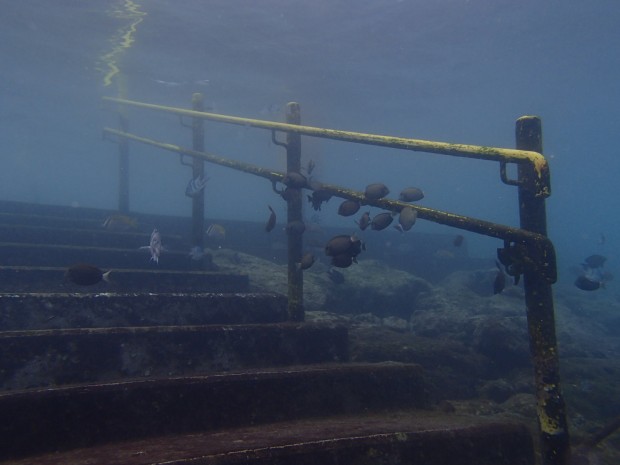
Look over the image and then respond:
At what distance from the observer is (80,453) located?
2711mm

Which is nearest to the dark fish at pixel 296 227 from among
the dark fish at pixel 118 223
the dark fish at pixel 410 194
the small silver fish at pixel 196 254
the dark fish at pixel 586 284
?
the dark fish at pixel 410 194

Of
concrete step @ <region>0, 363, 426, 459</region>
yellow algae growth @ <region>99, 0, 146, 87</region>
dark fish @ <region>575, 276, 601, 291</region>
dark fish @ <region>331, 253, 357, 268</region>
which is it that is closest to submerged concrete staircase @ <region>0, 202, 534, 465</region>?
concrete step @ <region>0, 363, 426, 459</region>

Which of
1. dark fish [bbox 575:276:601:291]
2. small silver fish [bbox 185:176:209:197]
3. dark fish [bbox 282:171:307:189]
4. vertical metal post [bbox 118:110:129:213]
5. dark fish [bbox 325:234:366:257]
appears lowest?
dark fish [bbox 575:276:601:291]

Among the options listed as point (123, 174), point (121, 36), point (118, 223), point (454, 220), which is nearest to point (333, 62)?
point (121, 36)

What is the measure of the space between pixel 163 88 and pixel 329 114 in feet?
52.1

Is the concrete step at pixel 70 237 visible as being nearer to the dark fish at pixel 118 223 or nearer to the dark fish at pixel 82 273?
the dark fish at pixel 118 223

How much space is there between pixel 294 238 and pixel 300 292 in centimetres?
71

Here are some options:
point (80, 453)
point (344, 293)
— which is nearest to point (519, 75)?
point (344, 293)

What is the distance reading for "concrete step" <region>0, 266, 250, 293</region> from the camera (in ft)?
18.7

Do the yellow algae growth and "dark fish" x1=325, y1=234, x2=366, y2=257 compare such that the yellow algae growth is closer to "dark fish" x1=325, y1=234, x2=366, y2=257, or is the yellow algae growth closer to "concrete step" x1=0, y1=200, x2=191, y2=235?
A: "concrete step" x1=0, y1=200, x2=191, y2=235

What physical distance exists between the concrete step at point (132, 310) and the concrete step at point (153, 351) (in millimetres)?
856

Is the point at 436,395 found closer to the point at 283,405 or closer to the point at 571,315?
the point at 283,405

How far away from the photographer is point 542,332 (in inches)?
129

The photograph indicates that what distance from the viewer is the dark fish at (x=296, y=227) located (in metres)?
5.41
